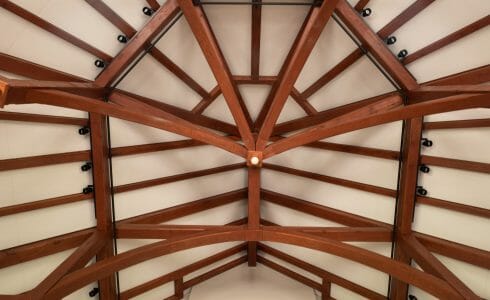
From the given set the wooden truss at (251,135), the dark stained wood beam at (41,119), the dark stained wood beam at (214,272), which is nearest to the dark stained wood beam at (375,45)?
the wooden truss at (251,135)

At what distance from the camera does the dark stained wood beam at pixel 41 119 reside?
3.38 m

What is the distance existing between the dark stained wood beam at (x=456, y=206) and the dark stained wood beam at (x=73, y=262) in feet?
15.0

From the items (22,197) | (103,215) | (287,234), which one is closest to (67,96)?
(22,197)

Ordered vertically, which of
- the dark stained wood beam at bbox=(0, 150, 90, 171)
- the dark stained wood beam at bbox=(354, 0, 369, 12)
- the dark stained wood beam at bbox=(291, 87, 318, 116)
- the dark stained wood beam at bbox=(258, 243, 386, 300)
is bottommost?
A: the dark stained wood beam at bbox=(258, 243, 386, 300)

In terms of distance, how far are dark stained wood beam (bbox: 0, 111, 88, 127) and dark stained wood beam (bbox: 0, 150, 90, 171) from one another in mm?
414

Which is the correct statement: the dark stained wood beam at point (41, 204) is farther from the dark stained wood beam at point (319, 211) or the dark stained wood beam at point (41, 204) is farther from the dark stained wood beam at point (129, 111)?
the dark stained wood beam at point (319, 211)

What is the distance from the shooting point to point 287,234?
424cm

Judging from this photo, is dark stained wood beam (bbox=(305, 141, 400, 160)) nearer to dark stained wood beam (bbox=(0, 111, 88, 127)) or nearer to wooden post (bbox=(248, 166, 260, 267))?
wooden post (bbox=(248, 166, 260, 267))

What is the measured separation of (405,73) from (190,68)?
2.94 meters

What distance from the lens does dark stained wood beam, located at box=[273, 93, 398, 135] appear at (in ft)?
14.7

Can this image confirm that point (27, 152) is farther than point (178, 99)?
No

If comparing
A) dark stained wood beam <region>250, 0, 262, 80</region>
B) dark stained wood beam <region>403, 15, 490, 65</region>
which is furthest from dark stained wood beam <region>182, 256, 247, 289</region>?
dark stained wood beam <region>403, 15, 490, 65</region>

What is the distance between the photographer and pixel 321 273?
5.56 meters

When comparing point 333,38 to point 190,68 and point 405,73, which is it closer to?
point 405,73
